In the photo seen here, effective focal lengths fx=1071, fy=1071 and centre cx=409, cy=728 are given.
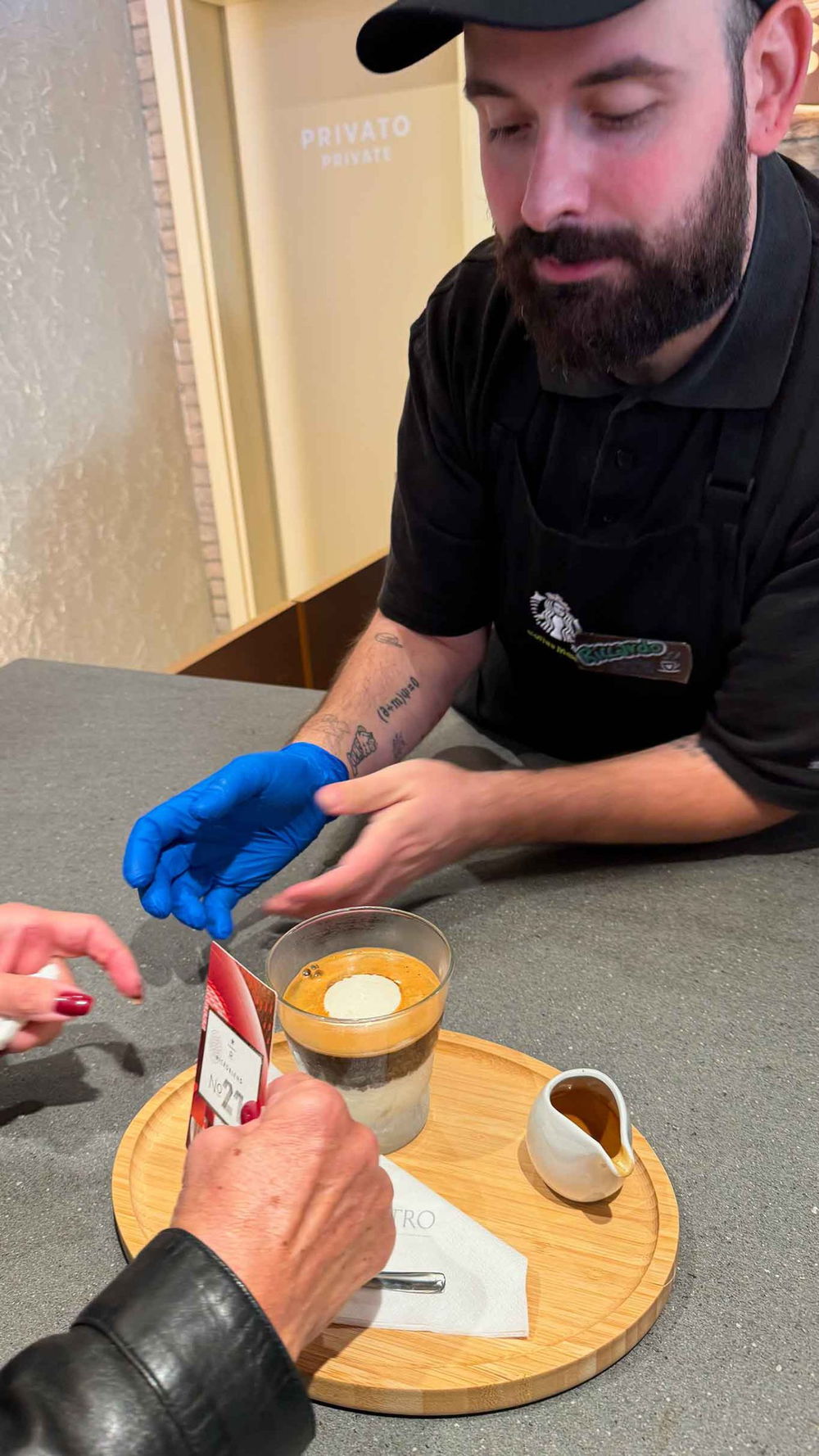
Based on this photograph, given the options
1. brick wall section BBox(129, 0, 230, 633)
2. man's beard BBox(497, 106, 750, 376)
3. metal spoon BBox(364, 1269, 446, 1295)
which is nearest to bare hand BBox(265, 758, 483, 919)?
metal spoon BBox(364, 1269, 446, 1295)

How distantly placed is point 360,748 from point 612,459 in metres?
0.45

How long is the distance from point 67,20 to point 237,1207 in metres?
3.36

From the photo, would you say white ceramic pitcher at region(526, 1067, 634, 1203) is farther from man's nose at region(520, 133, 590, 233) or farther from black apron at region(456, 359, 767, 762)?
man's nose at region(520, 133, 590, 233)

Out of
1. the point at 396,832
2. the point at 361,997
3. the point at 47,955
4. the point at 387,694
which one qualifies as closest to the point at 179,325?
the point at 387,694

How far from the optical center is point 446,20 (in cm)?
100

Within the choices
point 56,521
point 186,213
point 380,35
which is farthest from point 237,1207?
point 186,213

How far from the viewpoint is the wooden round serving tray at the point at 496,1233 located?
64 cm

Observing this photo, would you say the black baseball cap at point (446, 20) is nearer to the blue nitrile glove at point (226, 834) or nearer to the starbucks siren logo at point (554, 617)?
the starbucks siren logo at point (554, 617)

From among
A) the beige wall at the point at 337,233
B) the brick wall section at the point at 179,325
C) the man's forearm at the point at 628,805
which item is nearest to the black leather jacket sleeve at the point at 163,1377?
the man's forearm at the point at 628,805

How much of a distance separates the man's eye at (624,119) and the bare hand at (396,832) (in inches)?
Answer: 25.0

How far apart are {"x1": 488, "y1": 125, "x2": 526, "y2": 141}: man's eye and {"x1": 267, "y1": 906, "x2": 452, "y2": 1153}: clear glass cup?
766 mm

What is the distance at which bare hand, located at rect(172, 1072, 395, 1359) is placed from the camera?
0.60 metres

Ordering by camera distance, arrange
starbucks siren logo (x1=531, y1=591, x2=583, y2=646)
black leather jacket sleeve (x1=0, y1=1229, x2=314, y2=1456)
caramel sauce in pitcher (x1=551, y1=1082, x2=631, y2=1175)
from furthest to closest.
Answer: starbucks siren logo (x1=531, y1=591, x2=583, y2=646) < caramel sauce in pitcher (x1=551, y1=1082, x2=631, y2=1175) < black leather jacket sleeve (x1=0, y1=1229, x2=314, y2=1456)

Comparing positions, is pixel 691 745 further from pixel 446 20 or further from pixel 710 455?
pixel 446 20
